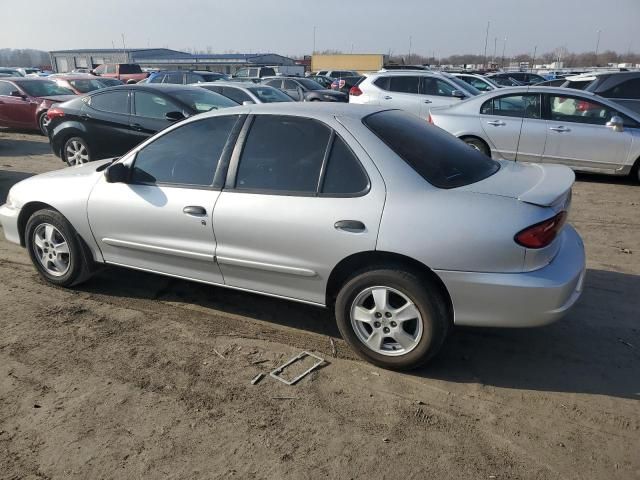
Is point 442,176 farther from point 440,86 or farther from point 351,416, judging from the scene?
point 440,86

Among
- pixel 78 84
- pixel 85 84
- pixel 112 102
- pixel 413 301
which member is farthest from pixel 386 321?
pixel 85 84

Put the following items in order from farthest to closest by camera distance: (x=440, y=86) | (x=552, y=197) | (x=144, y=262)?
1. (x=440, y=86)
2. (x=144, y=262)
3. (x=552, y=197)

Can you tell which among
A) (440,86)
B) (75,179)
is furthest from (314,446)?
(440,86)

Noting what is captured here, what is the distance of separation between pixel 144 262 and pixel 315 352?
1.58 meters

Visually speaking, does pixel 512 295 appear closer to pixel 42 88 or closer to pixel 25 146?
pixel 25 146

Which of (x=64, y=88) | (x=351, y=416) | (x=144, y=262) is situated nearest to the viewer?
(x=351, y=416)

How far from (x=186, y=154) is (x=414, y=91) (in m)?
9.32

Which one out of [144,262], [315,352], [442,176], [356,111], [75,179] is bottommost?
[315,352]

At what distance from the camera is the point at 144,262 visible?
416 centimetres

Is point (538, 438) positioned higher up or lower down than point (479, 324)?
lower down

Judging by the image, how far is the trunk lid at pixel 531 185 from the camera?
3.13 m

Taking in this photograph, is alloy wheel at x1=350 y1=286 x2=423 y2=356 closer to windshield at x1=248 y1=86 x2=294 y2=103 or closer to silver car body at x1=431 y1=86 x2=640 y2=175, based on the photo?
silver car body at x1=431 y1=86 x2=640 y2=175

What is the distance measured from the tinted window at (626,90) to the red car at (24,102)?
505 inches

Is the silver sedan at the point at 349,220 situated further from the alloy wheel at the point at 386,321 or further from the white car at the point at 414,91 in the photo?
the white car at the point at 414,91
